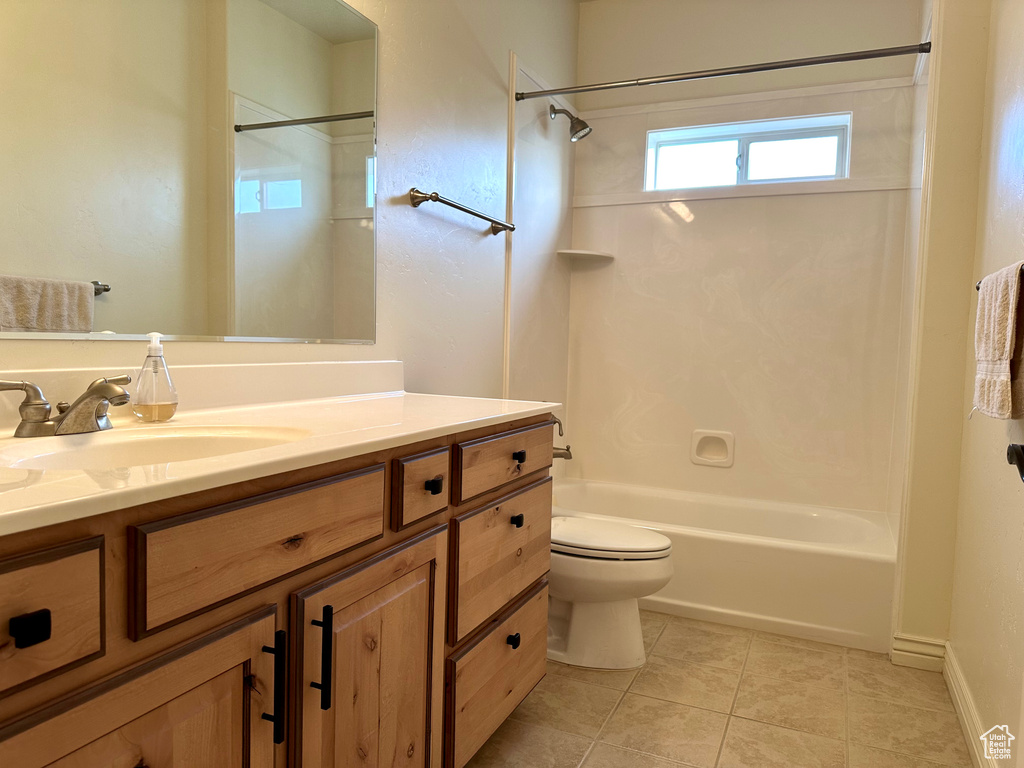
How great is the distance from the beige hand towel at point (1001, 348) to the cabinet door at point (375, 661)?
1.13m

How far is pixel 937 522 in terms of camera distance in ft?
6.95

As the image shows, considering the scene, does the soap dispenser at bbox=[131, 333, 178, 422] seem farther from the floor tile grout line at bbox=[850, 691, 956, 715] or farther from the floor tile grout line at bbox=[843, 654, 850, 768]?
the floor tile grout line at bbox=[850, 691, 956, 715]

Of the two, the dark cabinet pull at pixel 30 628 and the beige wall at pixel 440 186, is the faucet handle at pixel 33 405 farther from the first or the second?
the dark cabinet pull at pixel 30 628

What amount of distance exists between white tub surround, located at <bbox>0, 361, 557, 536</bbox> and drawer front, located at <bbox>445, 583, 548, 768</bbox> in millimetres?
472

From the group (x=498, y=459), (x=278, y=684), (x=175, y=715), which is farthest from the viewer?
(x=498, y=459)

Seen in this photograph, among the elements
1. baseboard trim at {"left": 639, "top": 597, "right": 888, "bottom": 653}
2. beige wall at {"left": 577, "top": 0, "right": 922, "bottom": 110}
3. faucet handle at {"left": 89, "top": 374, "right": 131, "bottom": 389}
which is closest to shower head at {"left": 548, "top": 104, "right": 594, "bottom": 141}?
beige wall at {"left": 577, "top": 0, "right": 922, "bottom": 110}

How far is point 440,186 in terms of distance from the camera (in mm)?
2145

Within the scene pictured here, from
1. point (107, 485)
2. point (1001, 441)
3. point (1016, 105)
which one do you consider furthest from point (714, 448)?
point (107, 485)

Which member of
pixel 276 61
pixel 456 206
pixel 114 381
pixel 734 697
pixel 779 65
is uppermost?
pixel 779 65

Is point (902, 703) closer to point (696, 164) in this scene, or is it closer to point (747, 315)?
point (747, 315)

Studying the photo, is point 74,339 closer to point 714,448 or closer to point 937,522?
point 937,522

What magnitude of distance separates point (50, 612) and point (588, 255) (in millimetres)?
2879

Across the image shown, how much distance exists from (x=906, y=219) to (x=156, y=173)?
2755mm

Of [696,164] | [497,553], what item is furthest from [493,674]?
[696,164]
